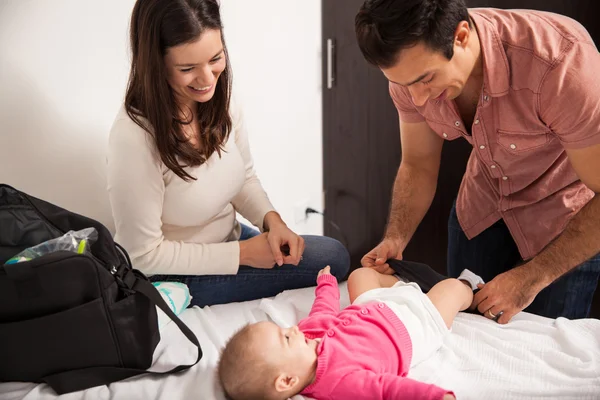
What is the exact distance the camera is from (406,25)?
4.18 feet

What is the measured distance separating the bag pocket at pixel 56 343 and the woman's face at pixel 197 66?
568 millimetres

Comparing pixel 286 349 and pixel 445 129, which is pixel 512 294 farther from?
pixel 286 349

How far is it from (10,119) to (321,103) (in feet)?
4.42

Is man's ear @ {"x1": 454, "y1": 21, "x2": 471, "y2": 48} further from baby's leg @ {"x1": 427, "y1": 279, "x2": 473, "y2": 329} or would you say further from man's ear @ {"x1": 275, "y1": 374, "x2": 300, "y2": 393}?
man's ear @ {"x1": 275, "y1": 374, "x2": 300, "y2": 393}

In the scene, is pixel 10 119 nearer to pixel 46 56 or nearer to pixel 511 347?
pixel 46 56

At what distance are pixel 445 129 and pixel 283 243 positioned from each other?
0.56m

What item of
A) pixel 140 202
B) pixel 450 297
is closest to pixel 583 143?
pixel 450 297

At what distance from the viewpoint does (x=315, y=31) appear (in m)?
2.43

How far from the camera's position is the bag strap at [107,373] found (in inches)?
49.6

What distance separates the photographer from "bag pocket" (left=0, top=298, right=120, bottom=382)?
1.23m

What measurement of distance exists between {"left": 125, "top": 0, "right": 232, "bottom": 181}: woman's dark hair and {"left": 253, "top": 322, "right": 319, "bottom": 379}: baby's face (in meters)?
0.48

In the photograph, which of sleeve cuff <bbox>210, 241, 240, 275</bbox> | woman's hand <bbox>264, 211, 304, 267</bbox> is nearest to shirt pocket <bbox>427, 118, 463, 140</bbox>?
woman's hand <bbox>264, 211, 304, 267</bbox>

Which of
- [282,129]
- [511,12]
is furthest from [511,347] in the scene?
[282,129]

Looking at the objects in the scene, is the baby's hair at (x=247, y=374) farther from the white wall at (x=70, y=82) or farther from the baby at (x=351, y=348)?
the white wall at (x=70, y=82)
